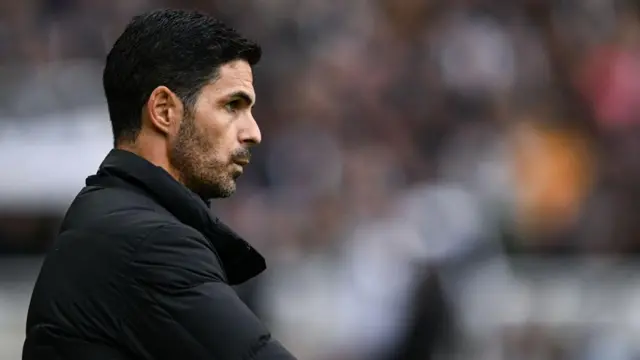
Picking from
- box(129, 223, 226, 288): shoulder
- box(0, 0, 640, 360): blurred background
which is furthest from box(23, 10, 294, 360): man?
box(0, 0, 640, 360): blurred background

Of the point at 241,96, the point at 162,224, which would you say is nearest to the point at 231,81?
the point at 241,96

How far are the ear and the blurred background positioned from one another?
183 inches

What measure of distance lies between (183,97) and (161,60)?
0.25 feet

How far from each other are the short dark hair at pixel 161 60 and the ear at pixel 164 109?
0.01 meters

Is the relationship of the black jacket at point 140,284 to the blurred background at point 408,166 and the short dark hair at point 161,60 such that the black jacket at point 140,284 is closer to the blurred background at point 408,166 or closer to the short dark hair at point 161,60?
the short dark hair at point 161,60

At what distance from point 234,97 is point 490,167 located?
5410mm

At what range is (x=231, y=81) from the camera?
2508 mm

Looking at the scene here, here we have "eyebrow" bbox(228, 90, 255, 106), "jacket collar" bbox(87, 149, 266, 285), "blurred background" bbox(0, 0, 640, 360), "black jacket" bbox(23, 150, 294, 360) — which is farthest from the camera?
"blurred background" bbox(0, 0, 640, 360)

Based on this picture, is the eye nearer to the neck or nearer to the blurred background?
the neck

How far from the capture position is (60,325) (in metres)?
2.31

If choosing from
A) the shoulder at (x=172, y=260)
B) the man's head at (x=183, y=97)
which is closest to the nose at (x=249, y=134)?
the man's head at (x=183, y=97)

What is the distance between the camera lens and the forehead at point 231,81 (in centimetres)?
248

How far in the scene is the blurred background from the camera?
23.9 feet

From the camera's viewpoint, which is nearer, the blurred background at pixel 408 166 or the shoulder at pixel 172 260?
the shoulder at pixel 172 260
